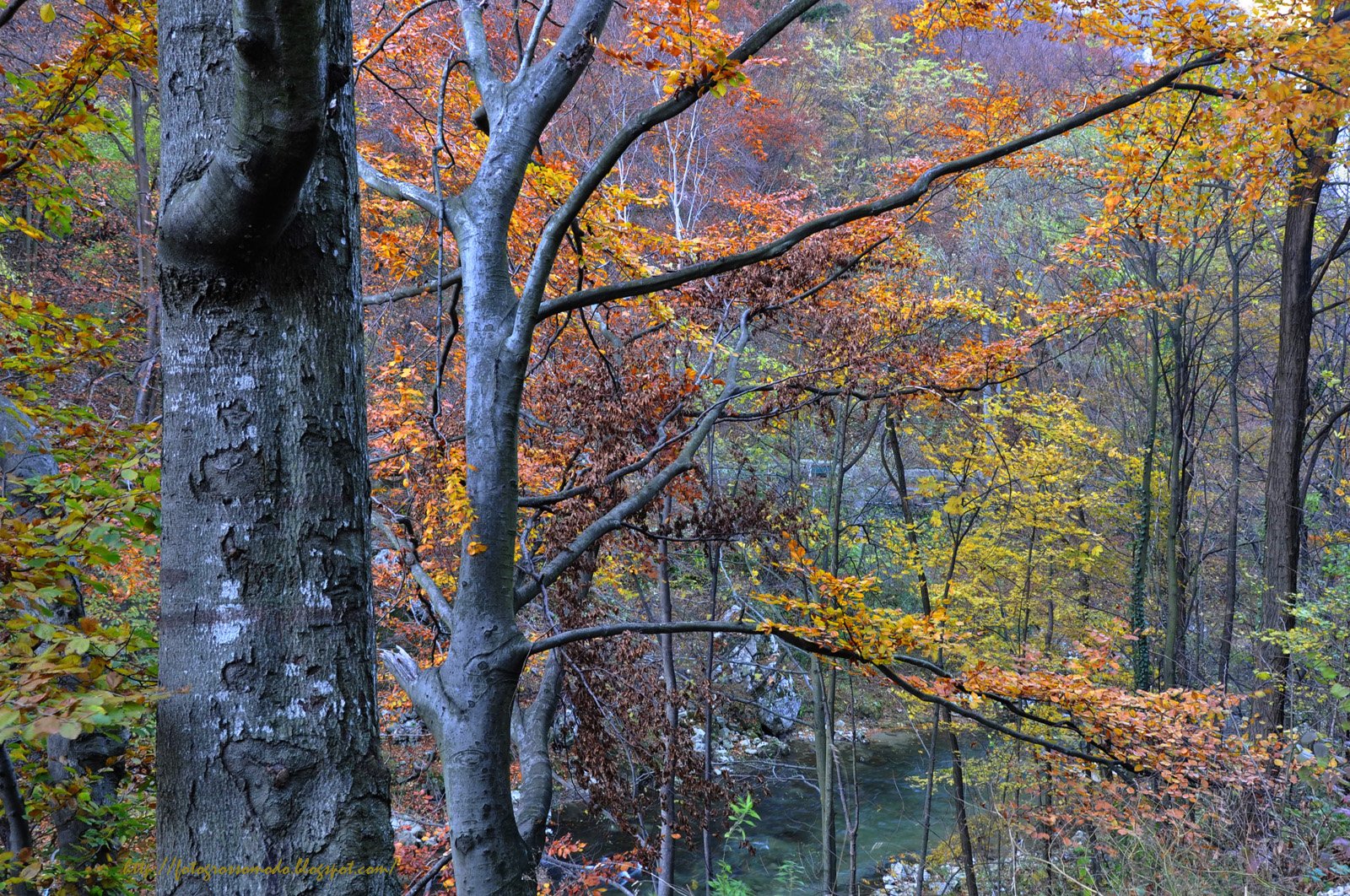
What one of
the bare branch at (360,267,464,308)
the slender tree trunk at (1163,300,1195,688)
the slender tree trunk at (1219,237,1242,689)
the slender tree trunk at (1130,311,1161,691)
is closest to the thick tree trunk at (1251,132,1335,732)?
the slender tree trunk at (1130,311,1161,691)

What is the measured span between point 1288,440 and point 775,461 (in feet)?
20.6

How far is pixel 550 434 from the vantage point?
6.32m

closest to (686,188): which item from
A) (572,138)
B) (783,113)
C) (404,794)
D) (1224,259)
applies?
(572,138)

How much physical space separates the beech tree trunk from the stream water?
8.07m

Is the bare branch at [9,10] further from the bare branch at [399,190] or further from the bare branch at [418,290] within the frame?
the bare branch at [418,290]

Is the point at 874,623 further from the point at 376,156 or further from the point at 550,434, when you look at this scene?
the point at 376,156

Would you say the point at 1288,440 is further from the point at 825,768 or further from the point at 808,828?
the point at 808,828

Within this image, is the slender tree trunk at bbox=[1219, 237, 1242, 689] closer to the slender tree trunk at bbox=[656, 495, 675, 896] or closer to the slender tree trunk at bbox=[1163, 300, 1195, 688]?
the slender tree trunk at bbox=[1163, 300, 1195, 688]

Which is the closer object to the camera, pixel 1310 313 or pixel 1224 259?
pixel 1310 313

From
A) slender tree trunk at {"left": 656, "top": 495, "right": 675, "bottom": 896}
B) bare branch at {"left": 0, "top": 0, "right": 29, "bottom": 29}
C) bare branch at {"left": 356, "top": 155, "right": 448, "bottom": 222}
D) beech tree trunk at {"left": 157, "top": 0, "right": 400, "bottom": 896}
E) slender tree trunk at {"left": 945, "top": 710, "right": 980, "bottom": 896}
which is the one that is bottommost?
slender tree trunk at {"left": 945, "top": 710, "right": 980, "bottom": 896}

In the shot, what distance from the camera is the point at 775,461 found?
11.7 meters

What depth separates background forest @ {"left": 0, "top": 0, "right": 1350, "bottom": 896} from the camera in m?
3.32

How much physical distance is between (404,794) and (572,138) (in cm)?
1074

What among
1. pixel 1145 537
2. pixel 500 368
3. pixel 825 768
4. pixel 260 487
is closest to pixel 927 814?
pixel 825 768
